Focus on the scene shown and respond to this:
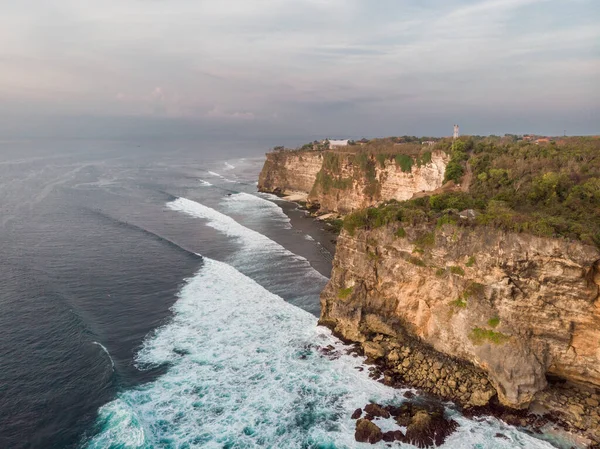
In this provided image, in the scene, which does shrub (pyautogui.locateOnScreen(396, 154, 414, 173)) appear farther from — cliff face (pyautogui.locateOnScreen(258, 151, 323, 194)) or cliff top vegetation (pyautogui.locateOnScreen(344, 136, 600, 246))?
cliff face (pyautogui.locateOnScreen(258, 151, 323, 194))

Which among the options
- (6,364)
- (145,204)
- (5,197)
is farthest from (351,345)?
(5,197)

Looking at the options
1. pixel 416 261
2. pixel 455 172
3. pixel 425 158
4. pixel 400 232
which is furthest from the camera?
pixel 425 158

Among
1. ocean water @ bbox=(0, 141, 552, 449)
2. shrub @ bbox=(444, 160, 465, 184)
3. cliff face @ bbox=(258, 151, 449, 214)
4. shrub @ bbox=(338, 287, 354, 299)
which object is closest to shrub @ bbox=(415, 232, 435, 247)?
shrub @ bbox=(338, 287, 354, 299)

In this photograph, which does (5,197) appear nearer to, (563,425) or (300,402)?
(300,402)

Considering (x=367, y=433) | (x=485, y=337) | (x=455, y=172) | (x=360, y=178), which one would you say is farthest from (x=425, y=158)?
(x=367, y=433)

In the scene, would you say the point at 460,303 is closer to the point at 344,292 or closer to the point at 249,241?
the point at 344,292

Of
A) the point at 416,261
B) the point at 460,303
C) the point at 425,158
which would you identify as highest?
the point at 425,158

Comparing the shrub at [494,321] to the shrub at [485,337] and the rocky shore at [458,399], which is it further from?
the rocky shore at [458,399]
